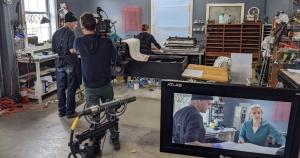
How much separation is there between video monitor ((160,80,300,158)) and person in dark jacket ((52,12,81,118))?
2.76 metres

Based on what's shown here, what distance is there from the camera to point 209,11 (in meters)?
6.59

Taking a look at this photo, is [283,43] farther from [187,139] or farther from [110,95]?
[187,139]

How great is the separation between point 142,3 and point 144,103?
3.15 meters

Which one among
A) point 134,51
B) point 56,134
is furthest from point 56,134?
point 134,51

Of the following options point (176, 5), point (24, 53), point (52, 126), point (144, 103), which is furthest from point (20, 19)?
point (176, 5)

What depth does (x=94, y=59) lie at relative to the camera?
2.82 m

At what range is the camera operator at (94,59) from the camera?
2.77m

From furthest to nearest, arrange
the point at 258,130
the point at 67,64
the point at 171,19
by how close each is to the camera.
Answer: the point at 171,19, the point at 67,64, the point at 258,130

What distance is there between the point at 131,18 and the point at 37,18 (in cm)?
224

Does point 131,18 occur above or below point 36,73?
above

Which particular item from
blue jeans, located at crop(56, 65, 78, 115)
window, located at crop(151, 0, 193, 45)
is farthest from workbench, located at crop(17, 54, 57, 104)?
window, located at crop(151, 0, 193, 45)

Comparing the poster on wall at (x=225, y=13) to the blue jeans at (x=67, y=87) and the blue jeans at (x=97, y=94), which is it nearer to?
the blue jeans at (x=67, y=87)

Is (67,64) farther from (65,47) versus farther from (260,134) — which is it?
(260,134)

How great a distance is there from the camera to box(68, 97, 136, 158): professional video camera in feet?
4.39
